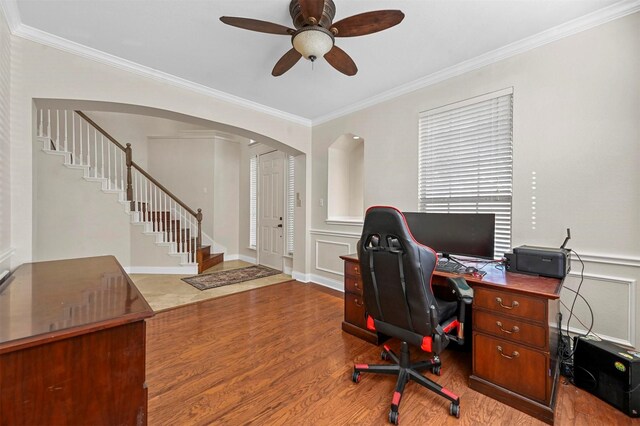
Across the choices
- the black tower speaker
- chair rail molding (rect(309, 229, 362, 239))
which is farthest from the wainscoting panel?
chair rail molding (rect(309, 229, 362, 239))

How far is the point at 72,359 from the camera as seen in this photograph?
2.95 ft

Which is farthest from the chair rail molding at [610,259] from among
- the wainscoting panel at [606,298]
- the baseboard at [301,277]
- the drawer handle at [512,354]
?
the baseboard at [301,277]

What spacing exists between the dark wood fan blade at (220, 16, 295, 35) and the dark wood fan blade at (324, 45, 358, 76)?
36 centimetres

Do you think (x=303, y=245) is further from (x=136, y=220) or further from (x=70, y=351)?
(x=70, y=351)

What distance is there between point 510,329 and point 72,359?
2.19 m

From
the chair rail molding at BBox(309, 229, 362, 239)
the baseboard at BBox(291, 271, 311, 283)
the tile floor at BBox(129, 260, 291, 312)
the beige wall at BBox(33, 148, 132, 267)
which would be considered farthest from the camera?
the baseboard at BBox(291, 271, 311, 283)

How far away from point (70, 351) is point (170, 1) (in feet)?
7.26

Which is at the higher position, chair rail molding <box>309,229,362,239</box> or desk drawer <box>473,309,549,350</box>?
chair rail molding <box>309,229,362,239</box>

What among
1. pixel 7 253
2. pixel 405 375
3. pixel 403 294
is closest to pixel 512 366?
pixel 405 375

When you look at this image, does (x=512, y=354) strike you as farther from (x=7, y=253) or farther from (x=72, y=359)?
(x=7, y=253)

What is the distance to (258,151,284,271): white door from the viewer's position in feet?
17.2

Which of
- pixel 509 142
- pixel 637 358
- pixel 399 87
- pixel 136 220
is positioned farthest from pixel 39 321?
pixel 136 220

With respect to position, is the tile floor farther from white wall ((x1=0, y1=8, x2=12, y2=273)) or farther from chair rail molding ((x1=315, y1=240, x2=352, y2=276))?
white wall ((x1=0, y1=8, x2=12, y2=273))

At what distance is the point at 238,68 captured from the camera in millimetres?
2746
